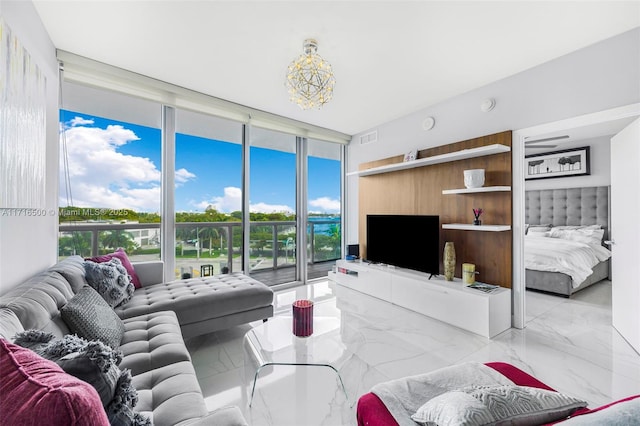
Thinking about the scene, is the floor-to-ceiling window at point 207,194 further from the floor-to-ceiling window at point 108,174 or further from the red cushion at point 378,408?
the red cushion at point 378,408

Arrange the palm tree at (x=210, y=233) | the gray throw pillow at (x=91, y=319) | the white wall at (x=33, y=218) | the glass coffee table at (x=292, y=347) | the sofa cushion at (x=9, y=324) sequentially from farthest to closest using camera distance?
the palm tree at (x=210, y=233), the glass coffee table at (x=292, y=347), the white wall at (x=33, y=218), the gray throw pillow at (x=91, y=319), the sofa cushion at (x=9, y=324)

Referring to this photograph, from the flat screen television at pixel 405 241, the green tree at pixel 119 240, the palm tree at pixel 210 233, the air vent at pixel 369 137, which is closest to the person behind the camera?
the green tree at pixel 119 240

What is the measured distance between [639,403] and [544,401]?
12.5 inches

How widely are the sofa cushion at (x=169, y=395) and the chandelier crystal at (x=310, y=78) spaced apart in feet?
6.65

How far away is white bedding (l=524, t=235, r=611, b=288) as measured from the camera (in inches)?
144

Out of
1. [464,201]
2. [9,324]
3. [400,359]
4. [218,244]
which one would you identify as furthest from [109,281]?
[464,201]

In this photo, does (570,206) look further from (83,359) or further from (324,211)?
(83,359)

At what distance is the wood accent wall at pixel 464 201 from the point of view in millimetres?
2826

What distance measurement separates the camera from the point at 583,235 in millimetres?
4559

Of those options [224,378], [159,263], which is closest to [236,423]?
[224,378]

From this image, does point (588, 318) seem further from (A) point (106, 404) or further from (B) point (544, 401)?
(A) point (106, 404)

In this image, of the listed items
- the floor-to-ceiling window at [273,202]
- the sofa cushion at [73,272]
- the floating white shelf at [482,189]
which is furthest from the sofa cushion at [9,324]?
the floating white shelf at [482,189]

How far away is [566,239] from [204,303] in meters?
5.78

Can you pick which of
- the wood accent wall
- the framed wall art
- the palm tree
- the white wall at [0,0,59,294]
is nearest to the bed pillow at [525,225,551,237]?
the framed wall art
